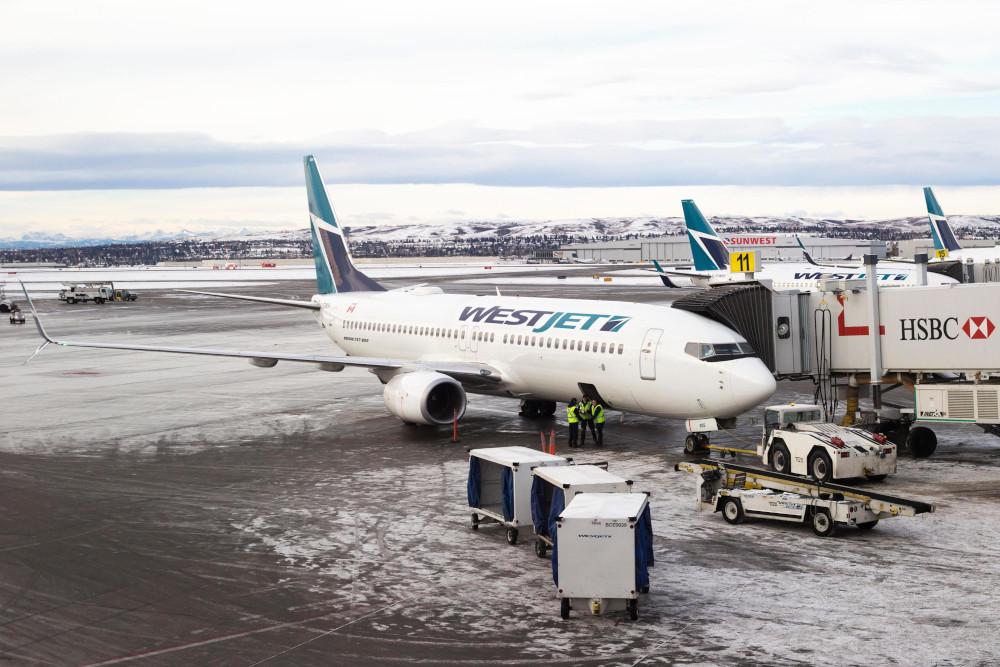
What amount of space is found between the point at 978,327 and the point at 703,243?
1936 inches

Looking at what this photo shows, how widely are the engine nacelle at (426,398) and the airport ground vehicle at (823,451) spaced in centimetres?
995

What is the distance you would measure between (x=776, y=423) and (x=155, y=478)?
1548cm

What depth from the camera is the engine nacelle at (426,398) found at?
31969 millimetres

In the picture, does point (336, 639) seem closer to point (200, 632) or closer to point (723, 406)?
point (200, 632)

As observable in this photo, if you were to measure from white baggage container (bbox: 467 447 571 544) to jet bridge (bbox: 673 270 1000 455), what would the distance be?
10.6m

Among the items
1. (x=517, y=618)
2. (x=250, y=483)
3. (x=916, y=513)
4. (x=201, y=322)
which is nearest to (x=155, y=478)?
(x=250, y=483)

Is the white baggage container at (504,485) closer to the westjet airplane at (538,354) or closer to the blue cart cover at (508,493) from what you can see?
the blue cart cover at (508,493)

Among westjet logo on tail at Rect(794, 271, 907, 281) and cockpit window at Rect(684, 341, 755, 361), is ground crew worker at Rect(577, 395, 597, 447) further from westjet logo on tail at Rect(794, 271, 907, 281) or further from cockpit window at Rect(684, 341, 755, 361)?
westjet logo on tail at Rect(794, 271, 907, 281)

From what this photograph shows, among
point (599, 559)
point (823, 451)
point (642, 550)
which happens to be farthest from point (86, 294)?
point (599, 559)

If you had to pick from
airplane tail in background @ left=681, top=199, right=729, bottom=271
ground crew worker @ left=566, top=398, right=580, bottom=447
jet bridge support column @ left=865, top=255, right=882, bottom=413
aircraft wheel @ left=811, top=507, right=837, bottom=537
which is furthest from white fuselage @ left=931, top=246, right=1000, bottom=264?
aircraft wheel @ left=811, top=507, right=837, bottom=537

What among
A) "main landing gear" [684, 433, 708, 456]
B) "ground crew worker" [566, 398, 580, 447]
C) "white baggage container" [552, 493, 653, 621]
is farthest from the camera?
"ground crew worker" [566, 398, 580, 447]

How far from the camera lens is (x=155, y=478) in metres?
26.9

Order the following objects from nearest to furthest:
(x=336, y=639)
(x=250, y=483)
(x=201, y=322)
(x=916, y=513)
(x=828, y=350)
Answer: (x=336, y=639) → (x=916, y=513) → (x=250, y=483) → (x=828, y=350) → (x=201, y=322)

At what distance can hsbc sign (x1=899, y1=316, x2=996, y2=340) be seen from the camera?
27266 mm
